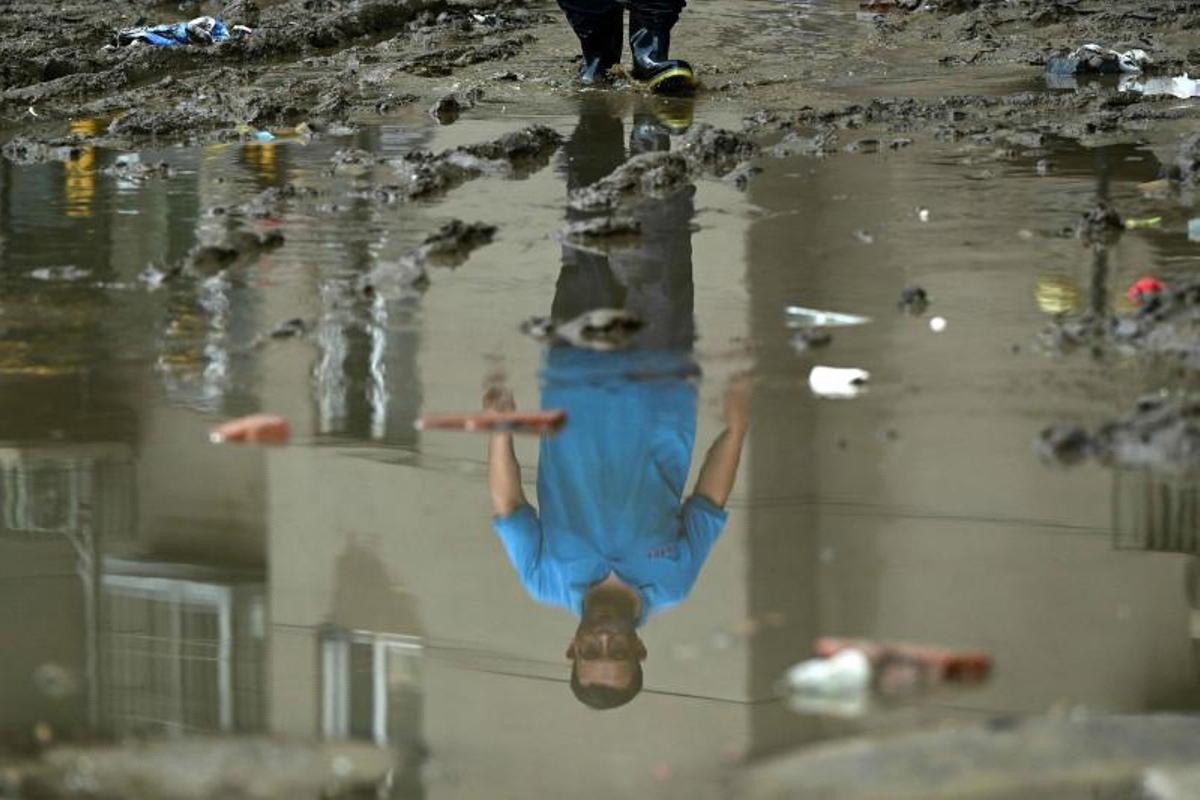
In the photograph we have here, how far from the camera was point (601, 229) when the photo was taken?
263 inches

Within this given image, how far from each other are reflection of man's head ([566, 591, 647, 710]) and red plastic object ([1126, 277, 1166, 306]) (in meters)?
2.21

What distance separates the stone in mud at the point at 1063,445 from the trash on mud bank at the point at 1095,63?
653 cm

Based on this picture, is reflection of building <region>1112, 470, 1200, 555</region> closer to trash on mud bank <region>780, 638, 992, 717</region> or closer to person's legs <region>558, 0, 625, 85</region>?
trash on mud bank <region>780, 638, 992, 717</region>

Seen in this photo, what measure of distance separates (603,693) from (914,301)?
252 centimetres

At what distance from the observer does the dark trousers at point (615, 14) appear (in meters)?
10.1

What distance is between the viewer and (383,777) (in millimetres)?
3008

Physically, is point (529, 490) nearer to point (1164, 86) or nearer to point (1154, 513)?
point (1154, 513)

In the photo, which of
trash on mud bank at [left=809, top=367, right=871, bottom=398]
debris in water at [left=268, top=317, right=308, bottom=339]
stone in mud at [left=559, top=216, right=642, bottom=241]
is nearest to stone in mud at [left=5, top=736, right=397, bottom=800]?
trash on mud bank at [left=809, top=367, right=871, bottom=398]

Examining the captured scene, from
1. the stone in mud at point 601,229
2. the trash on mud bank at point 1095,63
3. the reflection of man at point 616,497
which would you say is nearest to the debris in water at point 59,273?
the stone in mud at point 601,229

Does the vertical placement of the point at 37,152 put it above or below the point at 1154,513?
above

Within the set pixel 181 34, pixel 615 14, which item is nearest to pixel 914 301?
pixel 615 14

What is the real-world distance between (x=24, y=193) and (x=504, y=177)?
5.70 ft

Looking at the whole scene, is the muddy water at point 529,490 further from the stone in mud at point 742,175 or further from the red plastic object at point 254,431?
the stone in mud at point 742,175

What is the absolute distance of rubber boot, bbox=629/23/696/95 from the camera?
1016 centimetres
